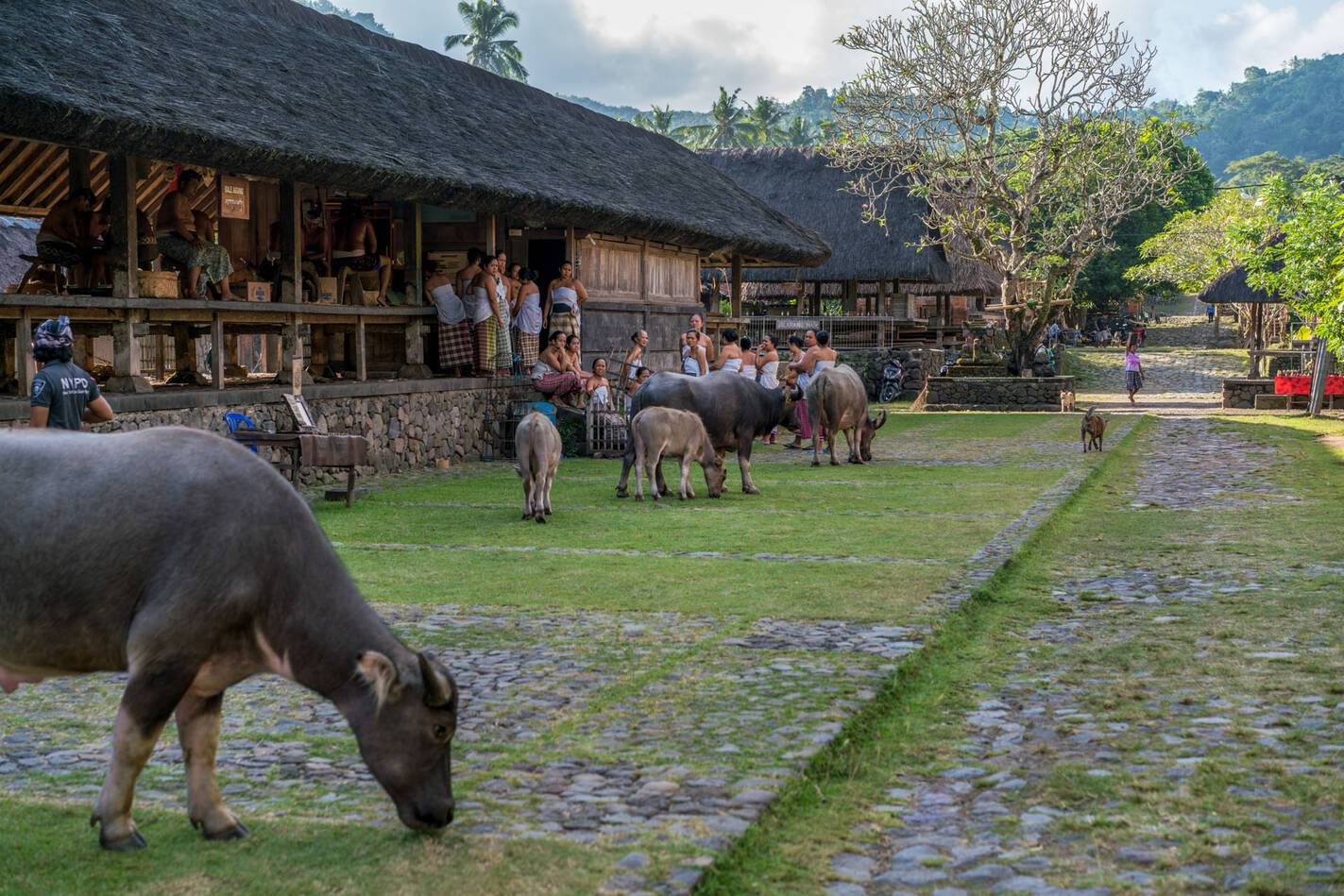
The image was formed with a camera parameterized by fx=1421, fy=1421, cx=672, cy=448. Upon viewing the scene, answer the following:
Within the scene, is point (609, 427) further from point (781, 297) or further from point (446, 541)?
point (781, 297)

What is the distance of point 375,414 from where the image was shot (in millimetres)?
16234

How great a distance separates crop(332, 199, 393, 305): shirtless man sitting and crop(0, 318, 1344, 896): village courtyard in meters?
6.79

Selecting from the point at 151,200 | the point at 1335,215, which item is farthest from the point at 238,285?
the point at 1335,215

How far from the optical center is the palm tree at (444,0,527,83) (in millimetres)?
75850

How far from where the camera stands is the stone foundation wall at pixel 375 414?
1273 centimetres

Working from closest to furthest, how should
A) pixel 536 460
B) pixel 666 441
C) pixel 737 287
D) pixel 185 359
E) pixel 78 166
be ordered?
pixel 536 460 < pixel 666 441 < pixel 78 166 < pixel 185 359 < pixel 737 287

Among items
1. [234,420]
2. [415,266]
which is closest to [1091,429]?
[415,266]

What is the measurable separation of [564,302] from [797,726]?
14.1 meters

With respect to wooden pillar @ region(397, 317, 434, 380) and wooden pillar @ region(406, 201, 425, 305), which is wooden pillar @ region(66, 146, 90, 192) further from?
wooden pillar @ region(397, 317, 434, 380)

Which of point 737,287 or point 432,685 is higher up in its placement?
point 737,287

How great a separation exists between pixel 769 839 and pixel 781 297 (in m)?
37.8

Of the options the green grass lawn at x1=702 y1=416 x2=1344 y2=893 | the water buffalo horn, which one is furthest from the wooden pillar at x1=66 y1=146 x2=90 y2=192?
the water buffalo horn

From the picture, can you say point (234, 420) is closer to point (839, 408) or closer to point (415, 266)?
point (415, 266)

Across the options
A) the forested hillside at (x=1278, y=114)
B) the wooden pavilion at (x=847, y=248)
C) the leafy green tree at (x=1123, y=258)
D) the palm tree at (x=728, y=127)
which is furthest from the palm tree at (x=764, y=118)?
the forested hillside at (x=1278, y=114)
